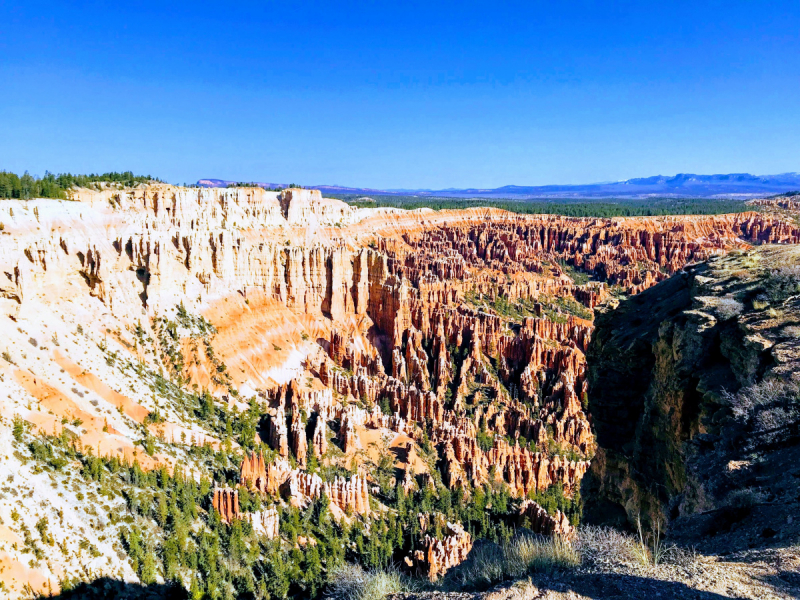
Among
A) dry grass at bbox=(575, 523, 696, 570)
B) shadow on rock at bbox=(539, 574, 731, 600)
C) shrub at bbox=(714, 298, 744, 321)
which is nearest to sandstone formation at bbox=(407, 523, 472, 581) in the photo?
shrub at bbox=(714, 298, 744, 321)

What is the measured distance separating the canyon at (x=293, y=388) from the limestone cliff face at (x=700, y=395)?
0.35 ft

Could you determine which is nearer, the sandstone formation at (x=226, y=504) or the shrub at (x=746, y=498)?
the shrub at (x=746, y=498)

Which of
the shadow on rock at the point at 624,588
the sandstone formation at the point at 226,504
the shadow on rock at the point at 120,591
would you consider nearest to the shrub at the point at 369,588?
the shadow on rock at the point at 624,588

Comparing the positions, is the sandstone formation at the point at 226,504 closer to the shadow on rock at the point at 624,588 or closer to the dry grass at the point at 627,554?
the dry grass at the point at 627,554

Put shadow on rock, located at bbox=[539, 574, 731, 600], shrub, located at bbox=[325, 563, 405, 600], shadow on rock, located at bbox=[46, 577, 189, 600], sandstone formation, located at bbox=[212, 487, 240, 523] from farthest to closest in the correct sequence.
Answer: sandstone formation, located at bbox=[212, 487, 240, 523], shadow on rock, located at bbox=[46, 577, 189, 600], shrub, located at bbox=[325, 563, 405, 600], shadow on rock, located at bbox=[539, 574, 731, 600]

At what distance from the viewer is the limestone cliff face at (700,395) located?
34.3ft

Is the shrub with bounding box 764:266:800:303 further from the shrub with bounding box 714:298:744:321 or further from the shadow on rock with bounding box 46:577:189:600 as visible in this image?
the shadow on rock with bounding box 46:577:189:600

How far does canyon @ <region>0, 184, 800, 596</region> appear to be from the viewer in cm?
1941

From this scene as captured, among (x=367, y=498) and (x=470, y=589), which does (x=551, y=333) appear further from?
(x=470, y=589)

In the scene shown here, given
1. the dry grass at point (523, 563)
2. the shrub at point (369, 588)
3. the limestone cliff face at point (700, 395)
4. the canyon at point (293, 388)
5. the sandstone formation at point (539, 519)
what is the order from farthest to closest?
1. the sandstone formation at point (539, 519)
2. the canyon at point (293, 388)
3. the limestone cliff face at point (700, 395)
4. the shrub at point (369, 588)
5. the dry grass at point (523, 563)

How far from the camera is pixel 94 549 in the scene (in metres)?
21.3

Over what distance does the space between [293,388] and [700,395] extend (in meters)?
31.8

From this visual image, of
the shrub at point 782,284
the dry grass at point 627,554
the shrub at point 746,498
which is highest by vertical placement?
the shrub at point 782,284

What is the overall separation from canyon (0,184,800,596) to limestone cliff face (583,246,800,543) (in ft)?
0.35
